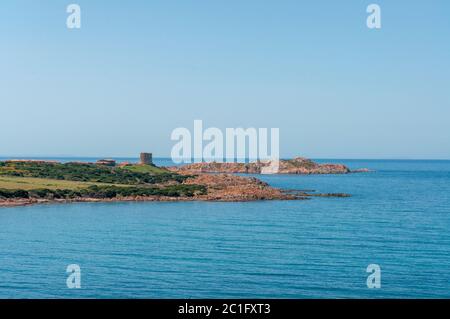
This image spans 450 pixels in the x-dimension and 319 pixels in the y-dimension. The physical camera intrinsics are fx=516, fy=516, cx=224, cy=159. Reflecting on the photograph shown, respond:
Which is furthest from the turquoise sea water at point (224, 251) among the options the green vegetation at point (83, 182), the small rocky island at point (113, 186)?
the green vegetation at point (83, 182)

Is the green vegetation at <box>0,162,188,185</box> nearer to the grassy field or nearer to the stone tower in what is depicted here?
the grassy field

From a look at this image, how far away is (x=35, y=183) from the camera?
7862 cm

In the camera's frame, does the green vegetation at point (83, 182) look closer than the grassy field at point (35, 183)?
Yes

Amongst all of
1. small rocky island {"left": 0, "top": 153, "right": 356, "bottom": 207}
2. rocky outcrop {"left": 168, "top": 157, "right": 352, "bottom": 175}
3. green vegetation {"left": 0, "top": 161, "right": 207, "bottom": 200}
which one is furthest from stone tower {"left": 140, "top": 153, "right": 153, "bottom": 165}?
rocky outcrop {"left": 168, "top": 157, "right": 352, "bottom": 175}

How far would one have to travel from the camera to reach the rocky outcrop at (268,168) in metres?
163

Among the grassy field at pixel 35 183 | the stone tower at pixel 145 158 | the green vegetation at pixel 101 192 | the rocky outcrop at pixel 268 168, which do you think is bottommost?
the rocky outcrop at pixel 268 168

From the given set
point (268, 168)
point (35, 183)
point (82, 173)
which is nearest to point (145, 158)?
point (82, 173)

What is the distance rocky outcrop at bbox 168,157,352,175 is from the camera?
163250 millimetres

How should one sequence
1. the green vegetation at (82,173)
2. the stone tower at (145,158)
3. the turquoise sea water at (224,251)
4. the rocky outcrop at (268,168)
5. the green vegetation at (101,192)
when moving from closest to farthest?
the turquoise sea water at (224,251)
the green vegetation at (101,192)
the green vegetation at (82,173)
the stone tower at (145,158)
the rocky outcrop at (268,168)

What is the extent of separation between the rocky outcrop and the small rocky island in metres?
50.9

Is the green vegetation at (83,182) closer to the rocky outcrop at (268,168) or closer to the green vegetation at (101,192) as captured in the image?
the green vegetation at (101,192)

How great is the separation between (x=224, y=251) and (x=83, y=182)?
5647cm

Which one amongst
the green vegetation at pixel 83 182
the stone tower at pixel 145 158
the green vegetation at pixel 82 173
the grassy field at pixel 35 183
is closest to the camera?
the green vegetation at pixel 83 182
